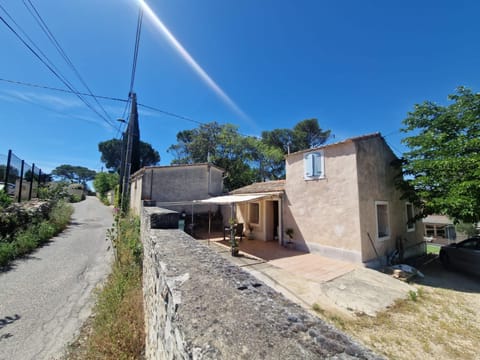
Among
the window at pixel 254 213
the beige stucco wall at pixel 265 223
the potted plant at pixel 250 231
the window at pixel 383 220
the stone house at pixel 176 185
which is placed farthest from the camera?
the stone house at pixel 176 185

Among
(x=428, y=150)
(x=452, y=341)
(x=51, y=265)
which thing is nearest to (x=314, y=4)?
(x=428, y=150)

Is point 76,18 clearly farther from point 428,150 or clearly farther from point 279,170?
point 279,170

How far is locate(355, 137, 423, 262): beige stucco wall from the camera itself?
32.4 feet

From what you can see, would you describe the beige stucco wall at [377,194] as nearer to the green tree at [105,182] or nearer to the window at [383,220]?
the window at [383,220]

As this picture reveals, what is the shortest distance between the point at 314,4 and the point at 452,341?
45.0 feet

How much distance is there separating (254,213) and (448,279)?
11.5 meters

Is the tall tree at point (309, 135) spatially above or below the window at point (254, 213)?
above

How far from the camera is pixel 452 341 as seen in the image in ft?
16.6

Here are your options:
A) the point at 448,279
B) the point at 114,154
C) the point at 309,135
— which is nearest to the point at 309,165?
the point at 448,279

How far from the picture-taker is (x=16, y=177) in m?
13.7

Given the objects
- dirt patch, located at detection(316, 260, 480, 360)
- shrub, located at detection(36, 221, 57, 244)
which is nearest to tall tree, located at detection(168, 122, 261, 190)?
shrub, located at detection(36, 221, 57, 244)

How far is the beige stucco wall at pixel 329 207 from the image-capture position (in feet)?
32.1

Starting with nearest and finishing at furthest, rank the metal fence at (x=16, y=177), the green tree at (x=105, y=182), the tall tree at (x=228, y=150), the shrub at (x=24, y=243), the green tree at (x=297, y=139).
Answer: the shrub at (x=24, y=243)
the metal fence at (x=16, y=177)
the tall tree at (x=228, y=150)
the green tree at (x=297, y=139)
the green tree at (x=105, y=182)

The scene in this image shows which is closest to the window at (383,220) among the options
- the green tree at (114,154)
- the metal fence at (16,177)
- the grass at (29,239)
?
the grass at (29,239)
